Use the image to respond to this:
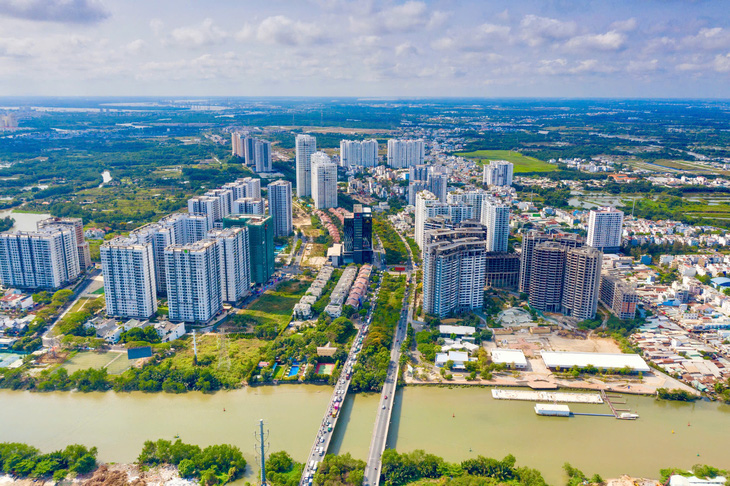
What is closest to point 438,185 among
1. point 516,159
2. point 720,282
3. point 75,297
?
point 720,282

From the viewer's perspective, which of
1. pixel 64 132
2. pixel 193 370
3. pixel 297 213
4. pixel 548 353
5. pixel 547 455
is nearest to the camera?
pixel 547 455

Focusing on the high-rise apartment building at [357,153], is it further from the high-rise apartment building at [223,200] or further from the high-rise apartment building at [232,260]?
the high-rise apartment building at [232,260]

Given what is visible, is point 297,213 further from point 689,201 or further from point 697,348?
point 689,201

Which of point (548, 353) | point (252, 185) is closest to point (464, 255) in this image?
point (548, 353)

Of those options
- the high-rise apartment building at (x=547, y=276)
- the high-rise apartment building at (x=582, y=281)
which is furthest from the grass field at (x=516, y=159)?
the high-rise apartment building at (x=582, y=281)

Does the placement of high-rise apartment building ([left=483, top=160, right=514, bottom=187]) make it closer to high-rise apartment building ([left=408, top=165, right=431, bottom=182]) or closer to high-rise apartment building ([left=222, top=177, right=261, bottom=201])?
high-rise apartment building ([left=408, top=165, right=431, bottom=182])

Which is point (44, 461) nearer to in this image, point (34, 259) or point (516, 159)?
point (34, 259)
